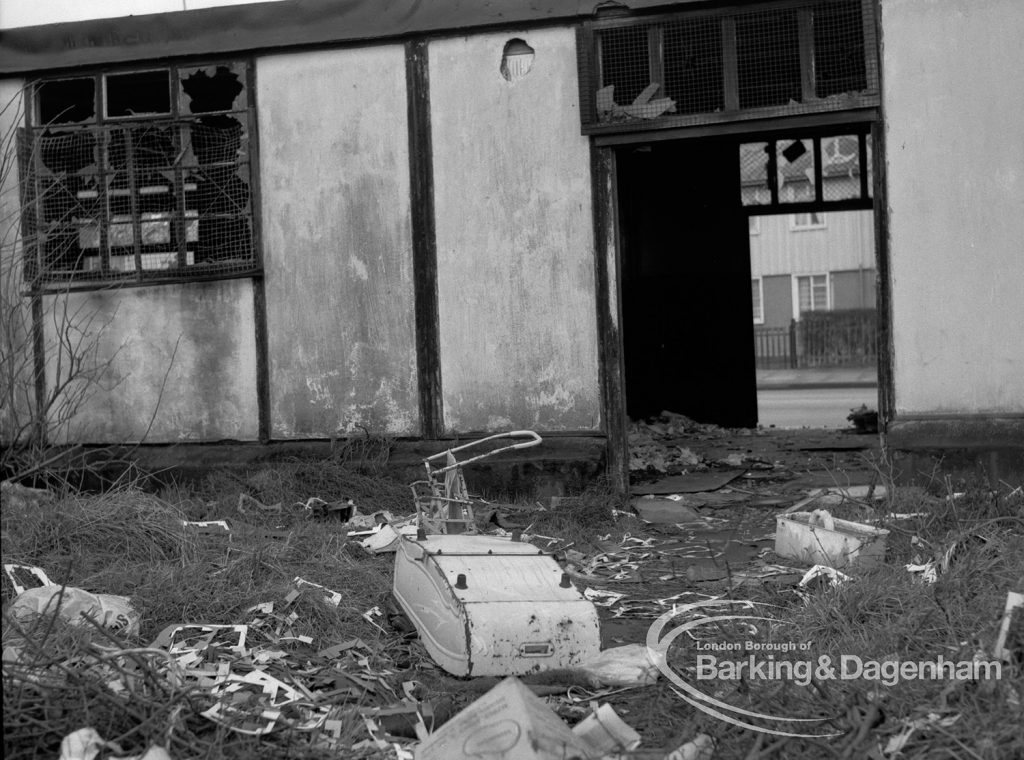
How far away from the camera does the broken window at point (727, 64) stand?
8.38 m

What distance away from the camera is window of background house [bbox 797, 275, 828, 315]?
131 feet

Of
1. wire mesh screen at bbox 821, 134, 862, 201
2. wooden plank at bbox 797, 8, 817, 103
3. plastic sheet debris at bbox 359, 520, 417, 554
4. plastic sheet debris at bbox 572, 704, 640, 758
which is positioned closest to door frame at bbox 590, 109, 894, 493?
wooden plank at bbox 797, 8, 817, 103

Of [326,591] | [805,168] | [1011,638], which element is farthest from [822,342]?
[1011,638]

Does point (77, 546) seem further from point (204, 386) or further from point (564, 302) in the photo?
point (564, 302)

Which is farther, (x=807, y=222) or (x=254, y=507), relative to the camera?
(x=807, y=222)

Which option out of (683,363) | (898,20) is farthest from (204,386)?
(683,363)

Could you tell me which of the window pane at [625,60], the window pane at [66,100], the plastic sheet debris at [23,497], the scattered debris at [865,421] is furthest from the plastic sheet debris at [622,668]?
the scattered debris at [865,421]

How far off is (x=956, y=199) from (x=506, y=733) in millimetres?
5971

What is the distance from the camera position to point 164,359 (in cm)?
951

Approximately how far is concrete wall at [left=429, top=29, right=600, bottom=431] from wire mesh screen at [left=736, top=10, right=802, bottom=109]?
126cm

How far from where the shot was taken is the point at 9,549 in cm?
643

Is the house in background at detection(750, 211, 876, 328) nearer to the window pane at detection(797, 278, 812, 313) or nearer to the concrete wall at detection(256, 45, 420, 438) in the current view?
the window pane at detection(797, 278, 812, 313)

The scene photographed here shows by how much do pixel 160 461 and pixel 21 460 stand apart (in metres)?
1.06

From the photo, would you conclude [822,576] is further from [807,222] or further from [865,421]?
[807,222]
